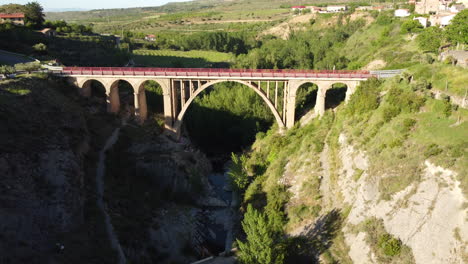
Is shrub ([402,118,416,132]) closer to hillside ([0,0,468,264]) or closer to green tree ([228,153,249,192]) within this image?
hillside ([0,0,468,264])

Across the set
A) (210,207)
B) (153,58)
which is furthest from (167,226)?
(153,58)

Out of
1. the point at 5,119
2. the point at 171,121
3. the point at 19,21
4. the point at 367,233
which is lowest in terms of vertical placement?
the point at 367,233

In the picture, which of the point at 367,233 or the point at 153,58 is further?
the point at 153,58

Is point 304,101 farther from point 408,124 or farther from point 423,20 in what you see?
point 423,20

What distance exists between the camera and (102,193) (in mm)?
32250

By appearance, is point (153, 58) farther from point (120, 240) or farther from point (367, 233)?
point (367, 233)

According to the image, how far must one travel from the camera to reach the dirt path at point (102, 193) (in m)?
27.0

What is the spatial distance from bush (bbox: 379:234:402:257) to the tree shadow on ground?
4275mm

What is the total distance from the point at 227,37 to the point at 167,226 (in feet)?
274

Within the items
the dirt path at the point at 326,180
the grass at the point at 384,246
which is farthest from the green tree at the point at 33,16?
the grass at the point at 384,246

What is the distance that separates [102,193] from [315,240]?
1962 cm

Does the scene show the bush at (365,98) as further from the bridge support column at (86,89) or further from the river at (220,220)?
the bridge support column at (86,89)

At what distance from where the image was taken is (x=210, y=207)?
4050 centimetres

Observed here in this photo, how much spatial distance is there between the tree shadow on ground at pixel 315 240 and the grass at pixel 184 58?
57.6 m
